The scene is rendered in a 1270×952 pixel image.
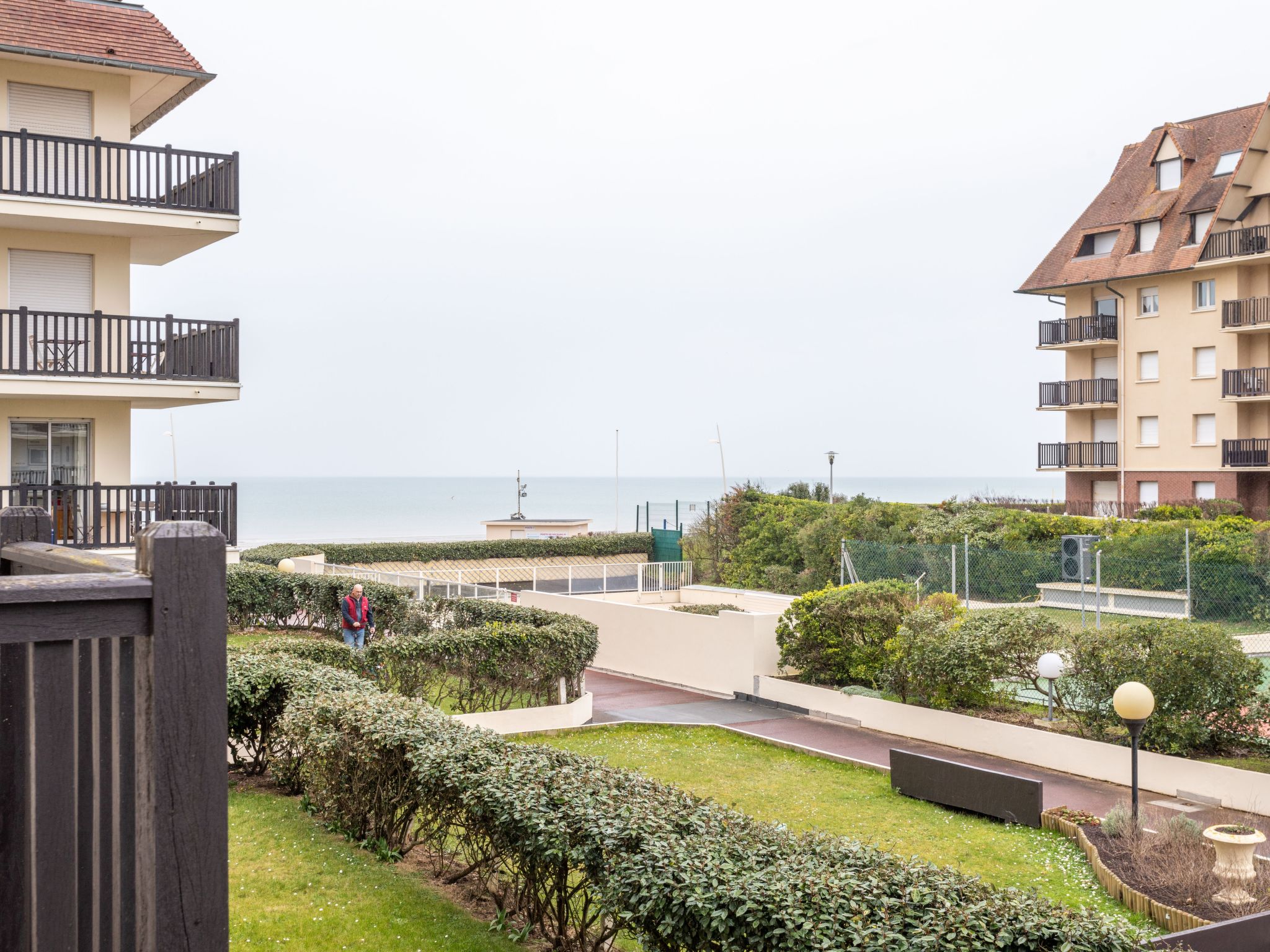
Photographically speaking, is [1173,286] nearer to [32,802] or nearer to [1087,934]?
[1087,934]

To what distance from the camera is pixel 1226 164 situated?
39.4 metres

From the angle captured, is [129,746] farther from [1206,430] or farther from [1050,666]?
[1206,430]

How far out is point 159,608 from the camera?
244cm

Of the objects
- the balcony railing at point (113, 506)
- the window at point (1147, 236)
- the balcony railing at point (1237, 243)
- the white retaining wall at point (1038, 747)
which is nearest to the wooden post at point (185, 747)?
the white retaining wall at point (1038, 747)

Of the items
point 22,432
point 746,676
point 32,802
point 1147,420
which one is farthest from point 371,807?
point 1147,420

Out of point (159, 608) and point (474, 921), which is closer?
point (159, 608)

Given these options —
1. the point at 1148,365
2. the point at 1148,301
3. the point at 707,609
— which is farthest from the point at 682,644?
the point at 1148,301

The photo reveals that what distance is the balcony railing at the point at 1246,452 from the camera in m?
36.2

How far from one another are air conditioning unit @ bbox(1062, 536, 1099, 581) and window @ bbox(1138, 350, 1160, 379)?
13259 millimetres

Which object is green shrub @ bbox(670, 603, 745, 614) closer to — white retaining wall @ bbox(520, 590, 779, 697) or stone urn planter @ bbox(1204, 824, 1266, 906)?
white retaining wall @ bbox(520, 590, 779, 697)

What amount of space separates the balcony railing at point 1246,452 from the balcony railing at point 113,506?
107 ft

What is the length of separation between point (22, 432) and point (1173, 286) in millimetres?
37802

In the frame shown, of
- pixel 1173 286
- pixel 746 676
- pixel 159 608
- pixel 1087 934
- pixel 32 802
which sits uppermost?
pixel 1173 286

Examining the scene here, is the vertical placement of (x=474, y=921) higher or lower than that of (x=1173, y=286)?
lower
